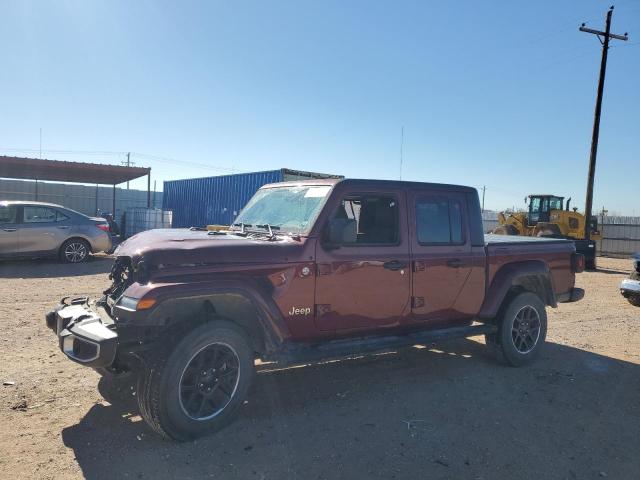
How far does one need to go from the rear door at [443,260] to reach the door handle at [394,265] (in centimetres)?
17

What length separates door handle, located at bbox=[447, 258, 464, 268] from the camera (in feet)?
16.4

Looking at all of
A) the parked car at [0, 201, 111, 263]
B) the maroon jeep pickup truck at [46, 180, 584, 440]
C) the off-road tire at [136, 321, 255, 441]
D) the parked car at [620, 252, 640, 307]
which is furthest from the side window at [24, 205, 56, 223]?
the parked car at [620, 252, 640, 307]

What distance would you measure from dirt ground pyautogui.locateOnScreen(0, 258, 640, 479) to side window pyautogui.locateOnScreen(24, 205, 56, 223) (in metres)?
6.18

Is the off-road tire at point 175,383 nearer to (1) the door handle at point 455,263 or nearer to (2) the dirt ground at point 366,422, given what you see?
(2) the dirt ground at point 366,422

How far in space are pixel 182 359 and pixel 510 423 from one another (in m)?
2.71

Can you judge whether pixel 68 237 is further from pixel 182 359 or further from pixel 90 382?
pixel 182 359

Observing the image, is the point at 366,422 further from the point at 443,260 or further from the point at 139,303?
the point at 139,303

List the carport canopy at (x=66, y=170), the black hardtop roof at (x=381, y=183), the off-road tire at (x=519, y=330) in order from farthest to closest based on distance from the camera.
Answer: the carport canopy at (x=66, y=170) < the off-road tire at (x=519, y=330) < the black hardtop roof at (x=381, y=183)

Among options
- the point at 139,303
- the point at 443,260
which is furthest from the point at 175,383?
the point at 443,260

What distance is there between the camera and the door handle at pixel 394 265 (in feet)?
14.8

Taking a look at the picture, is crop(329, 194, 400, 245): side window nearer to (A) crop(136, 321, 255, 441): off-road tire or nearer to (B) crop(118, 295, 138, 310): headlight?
(A) crop(136, 321, 255, 441): off-road tire

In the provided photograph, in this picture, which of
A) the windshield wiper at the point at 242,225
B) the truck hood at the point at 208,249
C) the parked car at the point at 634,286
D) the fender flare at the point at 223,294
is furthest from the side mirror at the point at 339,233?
the parked car at the point at 634,286

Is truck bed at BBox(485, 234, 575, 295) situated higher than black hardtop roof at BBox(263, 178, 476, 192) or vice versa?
black hardtop roof at BBox(263, 178, 476, 192)

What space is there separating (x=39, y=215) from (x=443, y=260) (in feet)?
34.0
